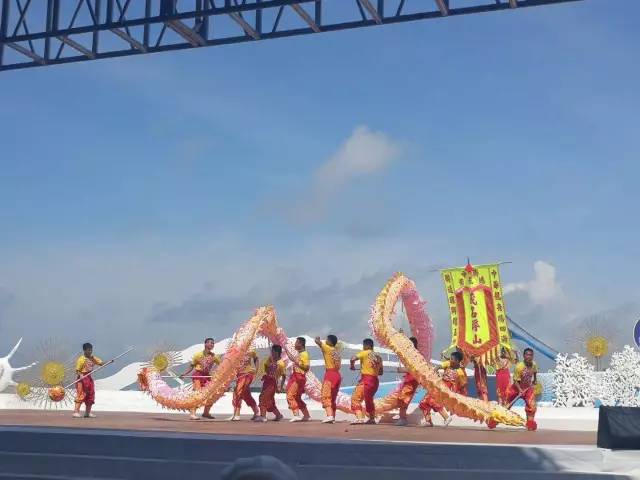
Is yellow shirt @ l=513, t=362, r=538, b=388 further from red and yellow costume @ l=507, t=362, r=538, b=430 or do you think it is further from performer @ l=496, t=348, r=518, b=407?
performer @ l=496, t=348, r=518, b=407

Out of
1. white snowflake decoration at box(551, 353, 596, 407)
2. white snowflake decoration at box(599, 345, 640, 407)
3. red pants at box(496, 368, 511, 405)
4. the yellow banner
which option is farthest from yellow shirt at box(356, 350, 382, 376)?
white snowflake decoration at box(599, 345, 640, 407)

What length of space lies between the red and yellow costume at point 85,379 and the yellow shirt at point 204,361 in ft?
5.16

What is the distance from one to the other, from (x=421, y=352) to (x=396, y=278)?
1.36 metres

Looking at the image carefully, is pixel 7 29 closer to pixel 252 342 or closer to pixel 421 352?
pixel 252 342

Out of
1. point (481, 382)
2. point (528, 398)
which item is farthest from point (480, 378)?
point (528, 398)

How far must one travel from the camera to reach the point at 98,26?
12.6 metres

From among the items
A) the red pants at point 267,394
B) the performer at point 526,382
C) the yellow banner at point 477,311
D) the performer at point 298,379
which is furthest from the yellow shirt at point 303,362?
the yellow banner at point 477,311

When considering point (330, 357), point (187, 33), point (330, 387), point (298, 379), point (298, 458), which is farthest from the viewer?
point (298, 379)

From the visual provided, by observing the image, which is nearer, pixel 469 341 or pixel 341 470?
pixel 341 470

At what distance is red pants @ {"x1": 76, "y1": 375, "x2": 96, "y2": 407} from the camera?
1505 cm

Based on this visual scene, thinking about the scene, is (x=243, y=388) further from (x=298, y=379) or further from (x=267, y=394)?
(x=298, y=379)

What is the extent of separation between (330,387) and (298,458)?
5.67m

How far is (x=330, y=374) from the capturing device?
45.7 feet

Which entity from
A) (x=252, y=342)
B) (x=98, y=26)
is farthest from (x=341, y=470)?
(x=98, y=26)
